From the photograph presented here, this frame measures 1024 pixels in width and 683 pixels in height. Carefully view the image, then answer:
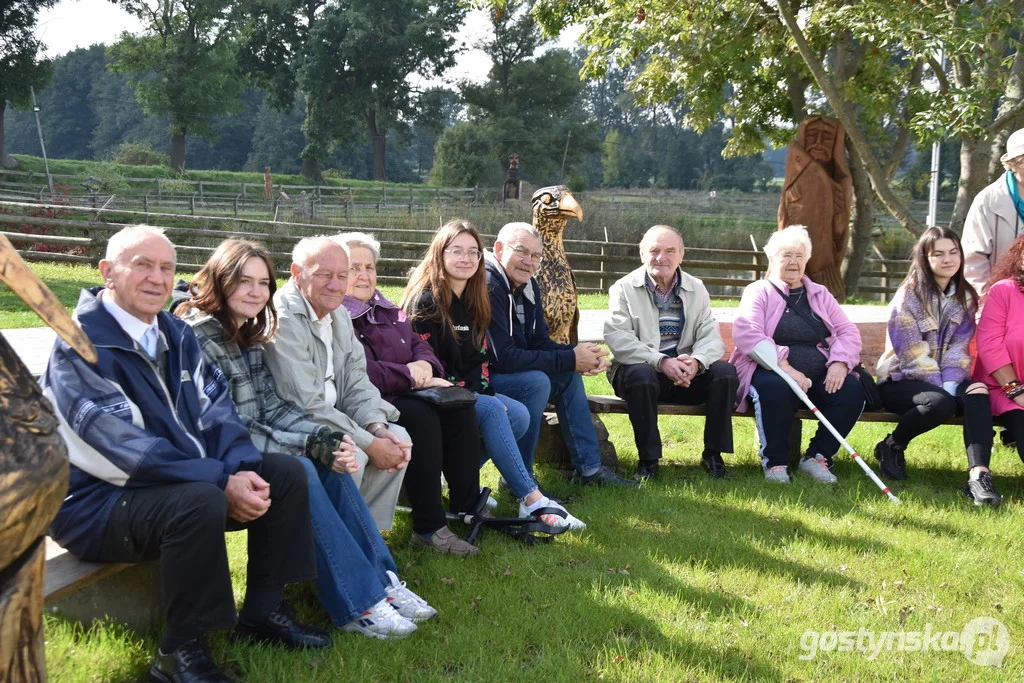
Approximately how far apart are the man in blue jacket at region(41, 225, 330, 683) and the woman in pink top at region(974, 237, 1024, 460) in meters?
3.73

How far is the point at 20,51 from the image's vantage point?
31.7 meters

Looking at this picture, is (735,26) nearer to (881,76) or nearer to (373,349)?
(881,76)

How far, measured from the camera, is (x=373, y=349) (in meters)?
4.14

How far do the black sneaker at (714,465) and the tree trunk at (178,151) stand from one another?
38.5 metres

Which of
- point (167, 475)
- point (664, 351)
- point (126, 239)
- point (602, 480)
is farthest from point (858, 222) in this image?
point (167, 475)

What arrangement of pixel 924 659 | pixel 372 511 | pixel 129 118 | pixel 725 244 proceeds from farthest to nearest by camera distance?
pixel 129 118
pixel 725 244
pixel 372 511
pixel 924 659

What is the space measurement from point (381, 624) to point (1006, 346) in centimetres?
361

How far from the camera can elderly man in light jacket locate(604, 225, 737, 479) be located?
5148 millimetres

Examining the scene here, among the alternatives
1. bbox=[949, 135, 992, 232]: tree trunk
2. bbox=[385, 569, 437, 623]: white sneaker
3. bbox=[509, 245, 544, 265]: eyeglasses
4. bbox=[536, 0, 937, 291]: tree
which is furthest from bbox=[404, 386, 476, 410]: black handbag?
bbox=[536, 0, 937, 291]: tree

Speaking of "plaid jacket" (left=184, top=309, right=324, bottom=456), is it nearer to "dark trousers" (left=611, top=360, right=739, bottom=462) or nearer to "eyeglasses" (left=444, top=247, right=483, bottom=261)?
"eyeglasses" (left=444, top=247, right=483, bottom=261)

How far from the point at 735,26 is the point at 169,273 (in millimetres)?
11040

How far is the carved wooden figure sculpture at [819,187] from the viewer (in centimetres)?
1296

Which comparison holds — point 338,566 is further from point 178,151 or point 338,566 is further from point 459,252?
point 178,151

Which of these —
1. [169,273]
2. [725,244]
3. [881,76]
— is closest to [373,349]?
[169,273]
